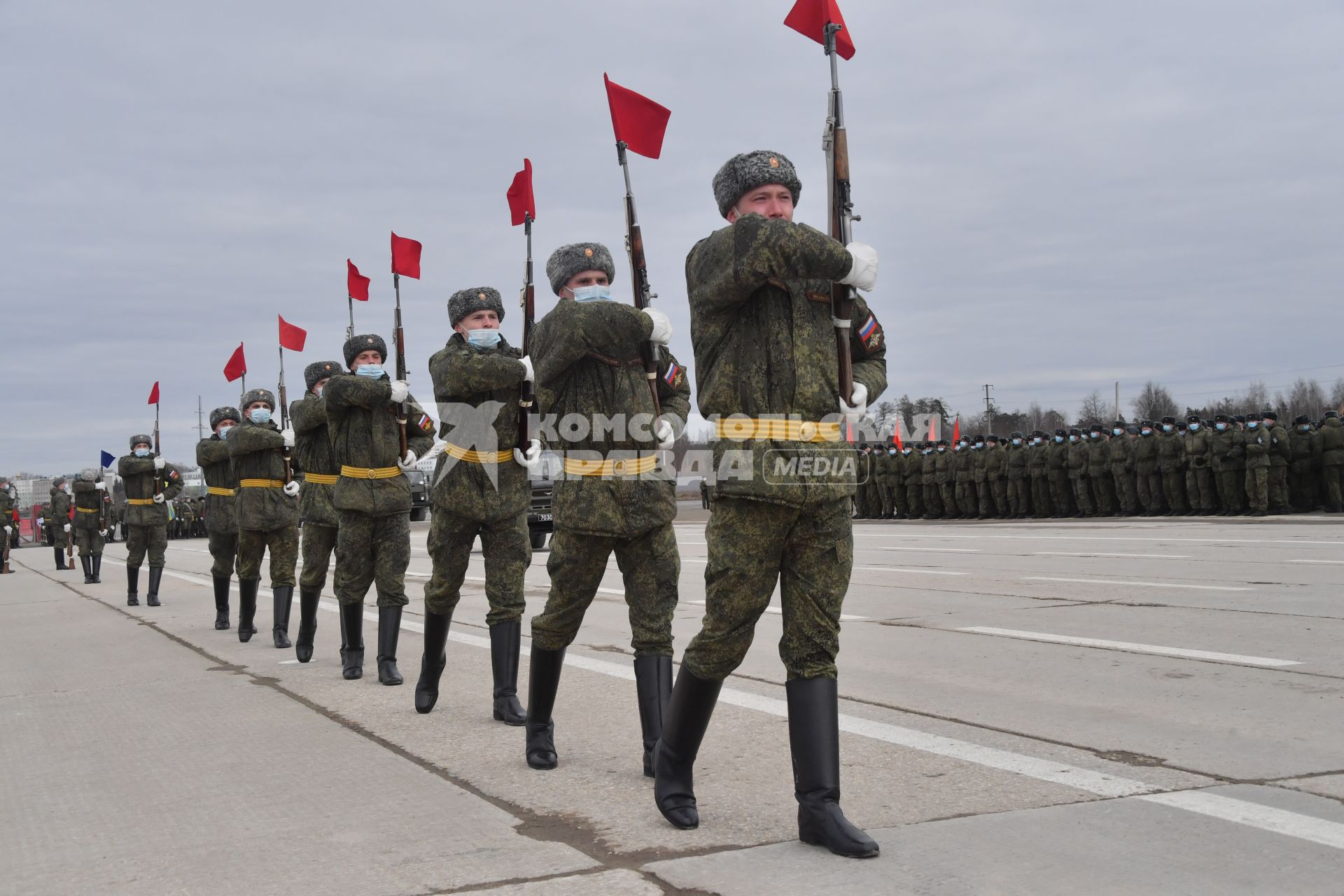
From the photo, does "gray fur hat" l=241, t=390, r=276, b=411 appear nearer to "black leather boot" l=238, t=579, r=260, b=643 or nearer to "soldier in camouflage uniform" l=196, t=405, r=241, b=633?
"soldier in camouflage uniform" l=196, t=405, r=241, b=633

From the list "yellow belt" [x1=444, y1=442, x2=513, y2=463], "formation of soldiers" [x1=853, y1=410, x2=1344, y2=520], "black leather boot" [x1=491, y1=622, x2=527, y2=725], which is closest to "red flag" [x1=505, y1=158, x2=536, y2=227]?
"yellow belt" [x1=444, y1=442, x2=513, y2=463]

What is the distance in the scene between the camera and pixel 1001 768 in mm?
4438

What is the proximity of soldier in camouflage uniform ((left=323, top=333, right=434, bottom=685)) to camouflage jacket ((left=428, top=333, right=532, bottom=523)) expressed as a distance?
132 cm

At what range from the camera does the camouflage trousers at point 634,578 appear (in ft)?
15.5

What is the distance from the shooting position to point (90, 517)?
65.4 feet

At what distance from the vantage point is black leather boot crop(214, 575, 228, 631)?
11148 millimetres

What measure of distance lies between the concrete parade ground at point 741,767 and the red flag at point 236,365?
4.06m

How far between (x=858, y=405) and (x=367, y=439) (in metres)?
4.34

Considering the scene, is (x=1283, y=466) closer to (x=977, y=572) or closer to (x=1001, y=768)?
(x=977, y=572)

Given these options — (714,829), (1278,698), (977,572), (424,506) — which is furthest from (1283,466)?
(424,506)

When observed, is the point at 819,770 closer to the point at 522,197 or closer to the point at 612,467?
the point at 612,467

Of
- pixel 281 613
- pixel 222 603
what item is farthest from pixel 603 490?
pixel 222 603

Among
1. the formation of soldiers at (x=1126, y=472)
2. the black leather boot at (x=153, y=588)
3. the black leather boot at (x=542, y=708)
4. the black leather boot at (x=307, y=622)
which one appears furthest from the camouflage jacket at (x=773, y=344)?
the formation of soldiers at (x=1126, y=472)

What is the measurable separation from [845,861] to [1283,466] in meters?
19.6
